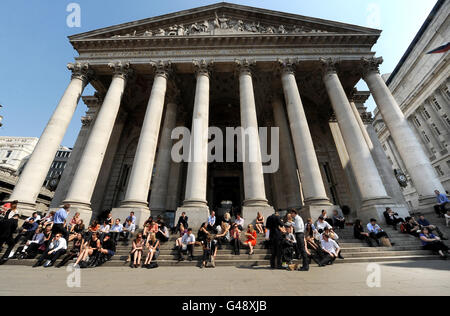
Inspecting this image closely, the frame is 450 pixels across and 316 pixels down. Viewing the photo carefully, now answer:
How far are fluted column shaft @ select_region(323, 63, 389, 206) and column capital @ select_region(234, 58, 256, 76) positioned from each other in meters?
6.26

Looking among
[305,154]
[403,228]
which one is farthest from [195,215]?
[403,228]

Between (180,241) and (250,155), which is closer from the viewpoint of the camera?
(180,241)

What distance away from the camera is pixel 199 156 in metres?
11.9

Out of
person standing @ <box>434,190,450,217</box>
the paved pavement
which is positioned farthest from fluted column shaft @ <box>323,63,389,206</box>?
the paved pavement

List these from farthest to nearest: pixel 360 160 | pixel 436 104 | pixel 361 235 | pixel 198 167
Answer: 1. pixel 436 104
2. pixel 360 160
3. pixel 198 167
4. pixel 361 235

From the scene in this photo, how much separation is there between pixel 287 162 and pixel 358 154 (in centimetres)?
516

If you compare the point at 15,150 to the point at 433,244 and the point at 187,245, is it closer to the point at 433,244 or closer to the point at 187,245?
the point at 187,245

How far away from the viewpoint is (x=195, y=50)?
624 inches

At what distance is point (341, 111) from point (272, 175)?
25.3 feet
